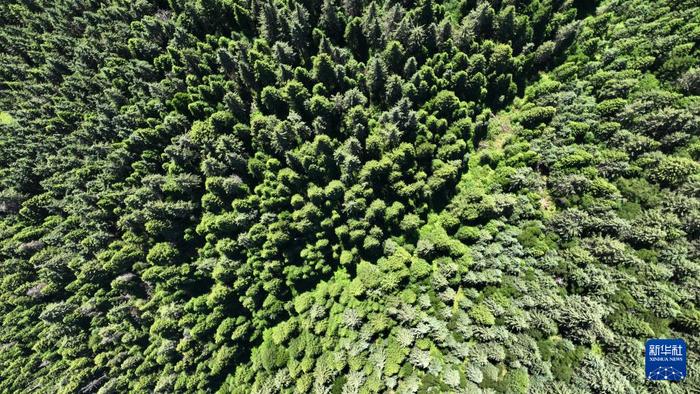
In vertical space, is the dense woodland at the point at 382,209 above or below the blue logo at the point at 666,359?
above

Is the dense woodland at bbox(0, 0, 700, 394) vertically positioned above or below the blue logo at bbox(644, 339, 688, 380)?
above

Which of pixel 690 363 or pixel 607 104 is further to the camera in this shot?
pixel 607 104

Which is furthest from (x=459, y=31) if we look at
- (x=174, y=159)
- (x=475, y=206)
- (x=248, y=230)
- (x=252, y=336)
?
(x=252, y=336)

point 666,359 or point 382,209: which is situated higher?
point 382,209

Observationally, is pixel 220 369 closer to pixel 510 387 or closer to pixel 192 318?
pixel 192 318

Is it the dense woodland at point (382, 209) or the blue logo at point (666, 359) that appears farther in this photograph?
the dense woodland at point (382, 209)
